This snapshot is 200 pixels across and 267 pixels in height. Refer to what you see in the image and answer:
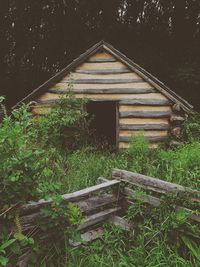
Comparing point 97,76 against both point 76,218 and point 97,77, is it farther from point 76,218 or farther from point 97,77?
point 76,218

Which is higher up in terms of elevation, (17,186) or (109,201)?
(17,186)

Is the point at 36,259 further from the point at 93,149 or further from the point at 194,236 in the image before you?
the point at 93,149

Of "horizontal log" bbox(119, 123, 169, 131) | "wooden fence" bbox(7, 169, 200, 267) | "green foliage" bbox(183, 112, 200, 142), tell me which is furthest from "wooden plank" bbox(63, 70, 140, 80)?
"wooden fence" bbox(7, 169, 200, 267)

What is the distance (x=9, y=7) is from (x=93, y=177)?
9.67 metres

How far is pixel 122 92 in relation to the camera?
9.77 metres

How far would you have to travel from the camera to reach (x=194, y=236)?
4.61 meters

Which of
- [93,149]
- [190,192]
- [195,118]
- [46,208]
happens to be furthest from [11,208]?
[195,118]

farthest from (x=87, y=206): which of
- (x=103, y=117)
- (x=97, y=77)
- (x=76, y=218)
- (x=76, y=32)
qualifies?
(x=76, y=32)

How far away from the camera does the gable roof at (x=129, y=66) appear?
9.52 meters

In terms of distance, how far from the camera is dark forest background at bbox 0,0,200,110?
14.4m

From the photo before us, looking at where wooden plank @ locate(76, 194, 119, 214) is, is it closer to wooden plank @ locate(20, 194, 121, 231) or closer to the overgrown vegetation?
wooden plank @ locate(20, 194, 121, 231)

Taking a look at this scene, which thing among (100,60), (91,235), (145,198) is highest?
(100,60)

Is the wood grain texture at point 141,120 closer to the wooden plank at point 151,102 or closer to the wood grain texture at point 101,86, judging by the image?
the wooden plank at point 151,102

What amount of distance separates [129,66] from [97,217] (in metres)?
5.38
